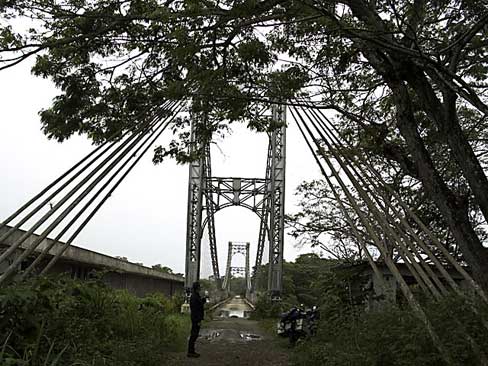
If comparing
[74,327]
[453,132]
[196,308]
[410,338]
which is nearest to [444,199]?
[453,132]

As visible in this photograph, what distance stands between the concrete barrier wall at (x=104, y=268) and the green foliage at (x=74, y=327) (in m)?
0.73

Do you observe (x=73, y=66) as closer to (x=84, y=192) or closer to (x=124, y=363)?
(x=84, y=192)

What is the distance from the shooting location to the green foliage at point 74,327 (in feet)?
14.1

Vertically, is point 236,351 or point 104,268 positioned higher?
point 104,268

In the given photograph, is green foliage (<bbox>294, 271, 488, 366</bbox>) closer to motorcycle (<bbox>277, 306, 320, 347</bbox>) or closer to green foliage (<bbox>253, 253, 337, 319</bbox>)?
motorcycle (<bbox>277, 306, 320, 347</bbox>)

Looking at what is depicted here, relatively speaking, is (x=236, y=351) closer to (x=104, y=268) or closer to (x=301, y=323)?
(x=301, y=323)

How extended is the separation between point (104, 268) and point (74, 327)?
12.3 ft

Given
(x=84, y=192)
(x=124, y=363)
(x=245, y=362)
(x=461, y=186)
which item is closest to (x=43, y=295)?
(x=124, y=363)

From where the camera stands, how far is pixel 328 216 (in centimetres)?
1498

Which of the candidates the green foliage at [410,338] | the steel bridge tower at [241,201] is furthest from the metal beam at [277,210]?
the green foliage at [410,338]

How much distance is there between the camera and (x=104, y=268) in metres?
9.05

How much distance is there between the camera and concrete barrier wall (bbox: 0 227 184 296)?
25.9 ft

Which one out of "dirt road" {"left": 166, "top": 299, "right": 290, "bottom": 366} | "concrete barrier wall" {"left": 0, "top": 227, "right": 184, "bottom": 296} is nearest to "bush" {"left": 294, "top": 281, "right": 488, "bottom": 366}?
"dirt road" {"left": 166, "top": 299, "right": 290, "bottom": 366}

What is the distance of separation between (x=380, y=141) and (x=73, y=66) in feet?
13.7
